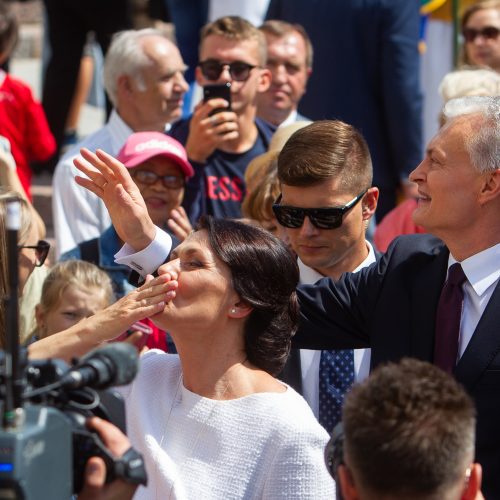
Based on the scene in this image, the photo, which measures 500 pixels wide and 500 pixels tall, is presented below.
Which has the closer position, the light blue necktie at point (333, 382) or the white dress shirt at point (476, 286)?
the white dress shirt at point (476, 286)

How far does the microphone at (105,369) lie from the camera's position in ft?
7.86

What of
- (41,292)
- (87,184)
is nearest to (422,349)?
(87,184)

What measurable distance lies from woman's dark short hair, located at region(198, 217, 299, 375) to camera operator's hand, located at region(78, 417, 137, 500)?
107 cm

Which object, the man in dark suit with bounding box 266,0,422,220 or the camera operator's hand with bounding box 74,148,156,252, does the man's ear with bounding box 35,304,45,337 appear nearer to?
the camera operator's hand with bounding box 74,148,156,252

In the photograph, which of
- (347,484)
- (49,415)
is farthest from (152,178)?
(49,415)

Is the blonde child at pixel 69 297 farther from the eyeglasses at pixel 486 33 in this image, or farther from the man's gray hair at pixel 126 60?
the eyeglasses at pixel 486 33

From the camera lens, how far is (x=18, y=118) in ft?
22.1

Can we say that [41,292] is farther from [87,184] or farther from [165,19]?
[165,19]

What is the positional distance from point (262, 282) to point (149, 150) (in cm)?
165

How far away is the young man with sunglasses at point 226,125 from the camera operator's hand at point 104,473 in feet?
9.91

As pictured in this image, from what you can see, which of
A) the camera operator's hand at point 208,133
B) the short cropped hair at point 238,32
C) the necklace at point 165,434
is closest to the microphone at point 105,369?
the necklace at point 165,434

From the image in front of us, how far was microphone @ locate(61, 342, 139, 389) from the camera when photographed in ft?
7.86

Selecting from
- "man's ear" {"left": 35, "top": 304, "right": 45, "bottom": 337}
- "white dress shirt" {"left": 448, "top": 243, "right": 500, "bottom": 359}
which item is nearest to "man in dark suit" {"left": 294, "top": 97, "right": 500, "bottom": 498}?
"white dress shirt" {"left": 448, "top": 243, "right": 500, "bottom": 359}

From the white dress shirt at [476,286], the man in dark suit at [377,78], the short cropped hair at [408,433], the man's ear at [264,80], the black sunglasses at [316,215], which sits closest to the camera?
the short cropped hair at [408,433]
